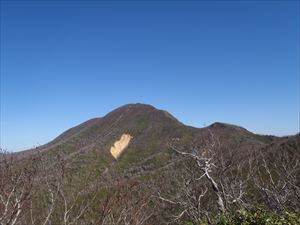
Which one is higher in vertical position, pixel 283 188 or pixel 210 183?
pixel 210 183

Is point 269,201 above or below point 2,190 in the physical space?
below

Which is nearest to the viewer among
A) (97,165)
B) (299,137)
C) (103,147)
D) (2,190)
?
(2,190)

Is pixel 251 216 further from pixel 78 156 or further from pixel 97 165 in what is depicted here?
pixel 78 156

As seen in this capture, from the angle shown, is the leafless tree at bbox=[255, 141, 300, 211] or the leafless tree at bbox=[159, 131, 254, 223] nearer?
the leafless tree at bbox=[159, 131, 254, 223]

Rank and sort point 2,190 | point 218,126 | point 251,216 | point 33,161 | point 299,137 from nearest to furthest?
point 251,216, point 2,190, point 33,161, point 299,137, point 218,126

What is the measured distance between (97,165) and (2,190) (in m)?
133

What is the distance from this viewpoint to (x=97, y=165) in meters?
148

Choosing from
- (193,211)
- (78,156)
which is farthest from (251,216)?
(78,156)

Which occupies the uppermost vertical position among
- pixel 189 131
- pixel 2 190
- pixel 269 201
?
pixel 189 131

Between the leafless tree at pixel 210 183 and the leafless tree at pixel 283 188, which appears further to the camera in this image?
the leafless tree at pixel 283 188

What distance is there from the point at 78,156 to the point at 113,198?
141652mm

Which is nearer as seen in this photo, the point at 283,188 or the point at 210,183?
the point at 283,188

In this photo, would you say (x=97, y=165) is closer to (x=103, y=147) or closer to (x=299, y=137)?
(x=103, y=147)

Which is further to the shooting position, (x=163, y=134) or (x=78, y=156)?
(x=163, y=134)
